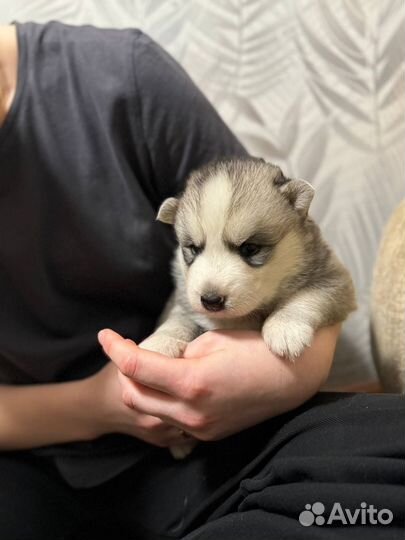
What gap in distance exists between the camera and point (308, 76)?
155cm

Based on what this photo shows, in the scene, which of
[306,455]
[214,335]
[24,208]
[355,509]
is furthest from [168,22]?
[355,509]

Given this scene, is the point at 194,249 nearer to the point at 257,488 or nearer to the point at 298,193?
the point at 298,193

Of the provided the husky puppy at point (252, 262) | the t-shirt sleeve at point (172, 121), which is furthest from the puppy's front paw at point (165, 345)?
the t-shirt sleeve at point (172, 121)

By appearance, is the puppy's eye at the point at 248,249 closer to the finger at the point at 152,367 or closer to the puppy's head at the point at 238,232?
the puppy's head at the point at 238,232

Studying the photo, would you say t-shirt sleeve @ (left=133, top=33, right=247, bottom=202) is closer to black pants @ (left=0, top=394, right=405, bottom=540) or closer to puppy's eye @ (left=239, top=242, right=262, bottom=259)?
puppy's eye @ (left=239, top=242, right=262, bottom=259)

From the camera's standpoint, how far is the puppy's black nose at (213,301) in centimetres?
96

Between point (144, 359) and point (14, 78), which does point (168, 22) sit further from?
point (144, 359)

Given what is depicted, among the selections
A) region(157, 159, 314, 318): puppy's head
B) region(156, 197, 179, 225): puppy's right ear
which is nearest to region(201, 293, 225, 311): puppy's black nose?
region(157, 159, 314, 318): puppy's head

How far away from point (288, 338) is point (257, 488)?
0.81 ft

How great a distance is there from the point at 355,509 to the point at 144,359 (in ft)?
1.28

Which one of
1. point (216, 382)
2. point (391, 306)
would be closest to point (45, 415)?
point (216, 382)

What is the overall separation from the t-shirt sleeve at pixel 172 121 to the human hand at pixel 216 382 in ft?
1.24

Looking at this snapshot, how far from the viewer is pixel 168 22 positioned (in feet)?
4.88

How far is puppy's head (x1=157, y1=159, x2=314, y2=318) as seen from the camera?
3.19 feet
